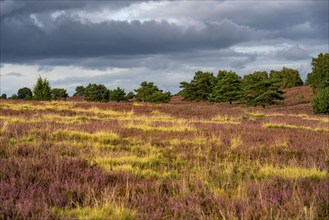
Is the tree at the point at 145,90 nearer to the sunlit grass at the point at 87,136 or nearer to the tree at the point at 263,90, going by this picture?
the tree at the point at 263,90

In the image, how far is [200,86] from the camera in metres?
68.7

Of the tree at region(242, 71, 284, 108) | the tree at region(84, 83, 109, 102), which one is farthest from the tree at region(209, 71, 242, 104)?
the tree at region(84, 83, 109, 102)

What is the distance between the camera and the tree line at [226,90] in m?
53.2

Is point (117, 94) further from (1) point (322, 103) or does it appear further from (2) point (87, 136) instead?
(2) point (87, 136)

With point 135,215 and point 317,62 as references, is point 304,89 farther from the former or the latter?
point 135,215

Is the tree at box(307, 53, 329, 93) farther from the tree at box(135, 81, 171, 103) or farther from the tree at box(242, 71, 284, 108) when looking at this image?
the tree at box(135, 81, 171, 103)

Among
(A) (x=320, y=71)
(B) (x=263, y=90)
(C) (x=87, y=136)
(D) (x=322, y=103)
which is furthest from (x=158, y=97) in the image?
(C) (x=87, y=136)

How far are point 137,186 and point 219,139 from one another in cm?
660

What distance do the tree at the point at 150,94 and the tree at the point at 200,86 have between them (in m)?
5.40

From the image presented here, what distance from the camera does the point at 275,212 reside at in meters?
4.60

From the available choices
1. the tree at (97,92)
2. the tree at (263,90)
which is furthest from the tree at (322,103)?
the tree at (97,92)

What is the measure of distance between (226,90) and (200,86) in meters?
8.13

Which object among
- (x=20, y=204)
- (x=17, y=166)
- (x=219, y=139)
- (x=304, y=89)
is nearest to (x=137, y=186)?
(x=20, y=204)

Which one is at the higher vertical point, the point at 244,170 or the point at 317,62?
the point at 317,62
